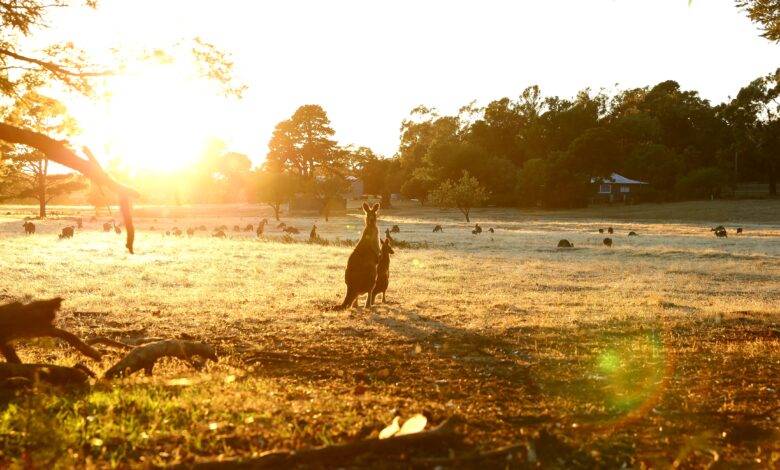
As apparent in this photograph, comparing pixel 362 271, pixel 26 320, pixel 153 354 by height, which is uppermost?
pixel 26 320

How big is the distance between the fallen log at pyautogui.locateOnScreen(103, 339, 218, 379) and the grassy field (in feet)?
0.78

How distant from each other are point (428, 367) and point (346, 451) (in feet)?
12.2

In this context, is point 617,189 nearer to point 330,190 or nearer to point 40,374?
point 330,190

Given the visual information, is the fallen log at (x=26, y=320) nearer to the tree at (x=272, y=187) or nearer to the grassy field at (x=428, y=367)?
the grassy field at (x=428, y=367)

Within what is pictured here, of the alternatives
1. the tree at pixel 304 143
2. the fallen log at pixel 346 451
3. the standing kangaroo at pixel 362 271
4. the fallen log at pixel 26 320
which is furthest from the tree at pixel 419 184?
the fallen log at pixel 346 451

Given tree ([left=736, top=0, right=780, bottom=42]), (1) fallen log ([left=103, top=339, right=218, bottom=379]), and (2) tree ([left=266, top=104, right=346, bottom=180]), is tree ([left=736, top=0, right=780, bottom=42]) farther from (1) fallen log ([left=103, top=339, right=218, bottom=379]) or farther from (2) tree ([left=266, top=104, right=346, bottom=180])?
(2) tree ([left=266, top=104, right=346, bottom=180])

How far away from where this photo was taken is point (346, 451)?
4941 millimetres

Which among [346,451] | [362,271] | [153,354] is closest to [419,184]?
[362,271]

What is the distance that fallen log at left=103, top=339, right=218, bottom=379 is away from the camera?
7.66 meters

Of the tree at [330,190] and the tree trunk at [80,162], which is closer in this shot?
the tree trunk at [80,162]

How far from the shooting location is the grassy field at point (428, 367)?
5.31 metres

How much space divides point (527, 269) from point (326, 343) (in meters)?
13.8

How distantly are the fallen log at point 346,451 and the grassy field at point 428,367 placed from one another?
150 millimetres

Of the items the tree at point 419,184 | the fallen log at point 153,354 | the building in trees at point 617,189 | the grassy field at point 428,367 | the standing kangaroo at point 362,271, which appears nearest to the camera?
the grassy field at point 428,367
